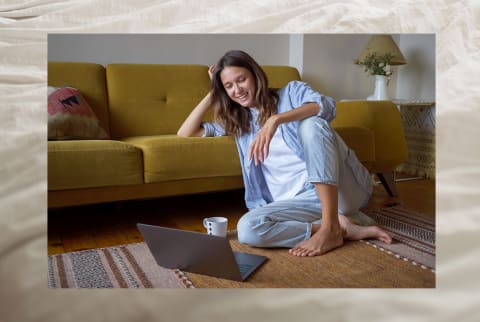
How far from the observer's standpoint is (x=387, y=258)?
146 centimetres

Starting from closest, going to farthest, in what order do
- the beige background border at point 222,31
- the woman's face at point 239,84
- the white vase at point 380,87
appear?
the beige background border at point 222,31 < the woman's face at point 239,84 < the white vase at point 380,87

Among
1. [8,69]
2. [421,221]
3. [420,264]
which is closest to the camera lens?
[8,69]

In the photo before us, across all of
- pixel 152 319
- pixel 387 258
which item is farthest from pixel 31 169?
pixel 387 258

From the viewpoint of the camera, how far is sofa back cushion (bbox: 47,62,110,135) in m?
1.54

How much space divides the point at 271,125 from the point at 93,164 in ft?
1.96

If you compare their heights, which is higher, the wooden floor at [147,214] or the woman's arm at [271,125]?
the woman's arm at [271,125]

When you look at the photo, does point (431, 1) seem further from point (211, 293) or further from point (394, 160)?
point (211, 293)

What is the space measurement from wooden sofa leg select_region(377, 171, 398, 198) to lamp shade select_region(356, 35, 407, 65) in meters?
0.36

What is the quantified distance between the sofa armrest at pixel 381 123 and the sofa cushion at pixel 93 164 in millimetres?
678

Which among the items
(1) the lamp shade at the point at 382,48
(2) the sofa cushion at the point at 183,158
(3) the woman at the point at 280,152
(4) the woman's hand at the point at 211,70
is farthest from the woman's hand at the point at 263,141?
(1) the lamp shade at the point at 382,48

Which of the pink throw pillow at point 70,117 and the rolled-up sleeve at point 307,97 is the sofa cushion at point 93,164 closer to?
the pink throw pillow at point 70,117

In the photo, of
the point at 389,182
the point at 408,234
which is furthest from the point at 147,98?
the point at 408,234

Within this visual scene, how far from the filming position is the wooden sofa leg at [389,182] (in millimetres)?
1610

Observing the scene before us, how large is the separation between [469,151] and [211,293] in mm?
752
